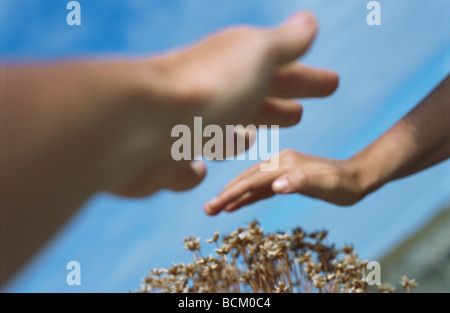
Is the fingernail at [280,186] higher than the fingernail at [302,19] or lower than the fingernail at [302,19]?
lower

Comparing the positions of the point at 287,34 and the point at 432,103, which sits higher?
the point at 432,103

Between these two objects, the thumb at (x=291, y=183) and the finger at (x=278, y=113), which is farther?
the thumb at (x=291, y=183)

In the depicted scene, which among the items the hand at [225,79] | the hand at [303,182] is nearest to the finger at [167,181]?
the hand at [225,79]

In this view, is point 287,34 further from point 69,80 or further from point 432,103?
point 432,103

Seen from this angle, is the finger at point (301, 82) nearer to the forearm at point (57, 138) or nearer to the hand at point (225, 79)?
the hand at point (225, 79)

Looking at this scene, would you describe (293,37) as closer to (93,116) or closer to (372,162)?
(93,116)
